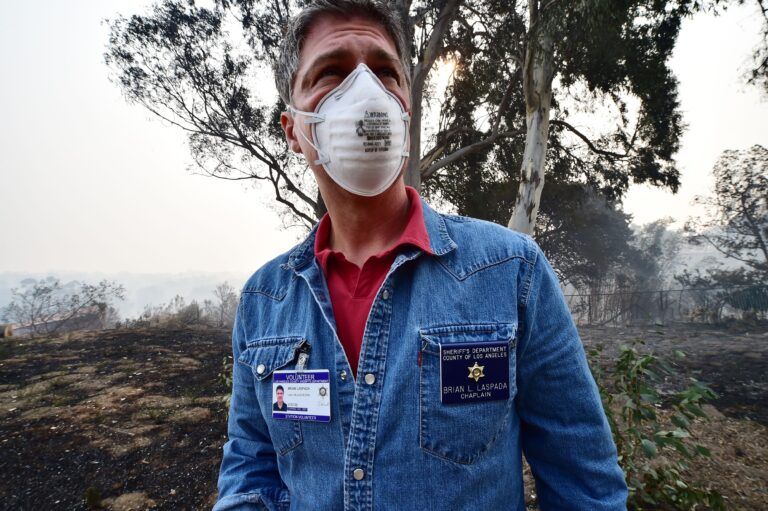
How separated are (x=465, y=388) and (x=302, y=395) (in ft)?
1.39

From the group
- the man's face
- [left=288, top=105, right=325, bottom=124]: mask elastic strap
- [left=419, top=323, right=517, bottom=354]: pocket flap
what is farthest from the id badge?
[left=288, top=105, right=325, bottom=124]: mask elastic strap

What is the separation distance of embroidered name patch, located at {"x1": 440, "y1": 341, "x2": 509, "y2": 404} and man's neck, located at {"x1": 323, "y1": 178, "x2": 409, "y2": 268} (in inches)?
16.4

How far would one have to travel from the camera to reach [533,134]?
707cm

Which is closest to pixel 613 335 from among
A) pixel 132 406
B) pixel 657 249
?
pixel 132 406

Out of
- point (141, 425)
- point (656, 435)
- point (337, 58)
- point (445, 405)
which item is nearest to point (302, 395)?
point (445, 405)

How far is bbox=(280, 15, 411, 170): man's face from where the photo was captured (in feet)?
4.26

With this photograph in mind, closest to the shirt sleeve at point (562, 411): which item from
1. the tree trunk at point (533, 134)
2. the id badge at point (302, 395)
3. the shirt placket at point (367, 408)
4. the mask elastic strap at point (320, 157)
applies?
the shirt placket at point (367, 408)

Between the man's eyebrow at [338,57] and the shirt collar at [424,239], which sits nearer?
the shirt collar at [424,239]

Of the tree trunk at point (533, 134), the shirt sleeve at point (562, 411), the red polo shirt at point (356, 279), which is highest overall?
the tree trunk at point (533, 134)

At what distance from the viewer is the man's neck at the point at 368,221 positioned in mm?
1223

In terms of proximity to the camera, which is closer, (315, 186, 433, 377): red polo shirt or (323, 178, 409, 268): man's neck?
(315, 186, 433, 377): red polo shirt

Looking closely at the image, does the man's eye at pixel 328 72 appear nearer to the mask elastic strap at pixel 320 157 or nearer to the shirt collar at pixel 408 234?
the mask elastic strap at pixel 320 157

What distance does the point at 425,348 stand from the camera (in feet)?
3.09

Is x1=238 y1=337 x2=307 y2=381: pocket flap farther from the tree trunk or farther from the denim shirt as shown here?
the tree trunk
